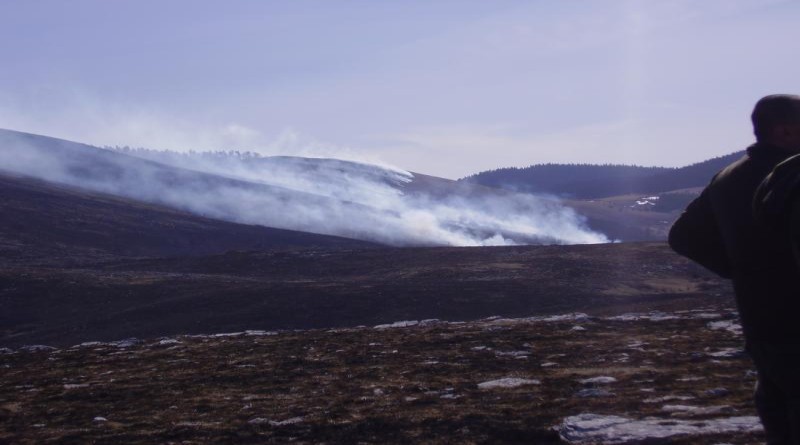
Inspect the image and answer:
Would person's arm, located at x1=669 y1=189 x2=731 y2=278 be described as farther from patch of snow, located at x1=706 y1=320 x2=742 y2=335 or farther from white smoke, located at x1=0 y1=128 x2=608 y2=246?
white smoke, located at x1=0 y1=128 x2=608 y2=246

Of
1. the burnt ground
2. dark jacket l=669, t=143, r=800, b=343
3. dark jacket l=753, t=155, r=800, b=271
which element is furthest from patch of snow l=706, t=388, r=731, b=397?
the burnt ground

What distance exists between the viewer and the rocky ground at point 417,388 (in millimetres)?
8781

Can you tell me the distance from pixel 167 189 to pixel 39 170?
16.4 meters

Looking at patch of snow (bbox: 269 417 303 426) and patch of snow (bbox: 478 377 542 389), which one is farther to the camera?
patch of snow (bbox: 478 377 542 389)

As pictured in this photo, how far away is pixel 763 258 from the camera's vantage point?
4.92 meters

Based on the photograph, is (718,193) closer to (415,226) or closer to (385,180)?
(415,226)

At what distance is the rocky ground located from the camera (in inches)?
346

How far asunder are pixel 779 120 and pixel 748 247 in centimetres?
74

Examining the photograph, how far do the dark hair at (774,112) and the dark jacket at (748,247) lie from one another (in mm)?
114

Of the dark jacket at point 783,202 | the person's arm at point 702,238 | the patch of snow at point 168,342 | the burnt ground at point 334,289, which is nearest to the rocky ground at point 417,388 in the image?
the patch of snow at point 168,342

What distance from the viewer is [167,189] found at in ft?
333

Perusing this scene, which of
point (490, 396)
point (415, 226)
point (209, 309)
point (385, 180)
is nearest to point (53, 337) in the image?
point (209, 309)

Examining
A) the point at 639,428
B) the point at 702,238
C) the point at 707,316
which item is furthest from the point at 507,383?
the point at 707,316

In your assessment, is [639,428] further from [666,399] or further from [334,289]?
[334,289]
